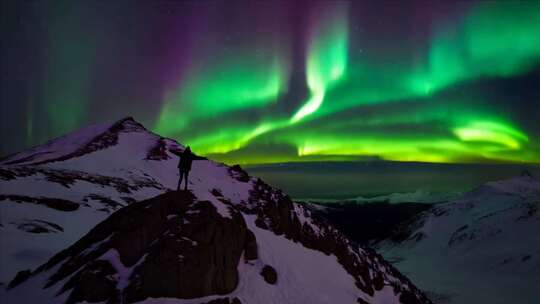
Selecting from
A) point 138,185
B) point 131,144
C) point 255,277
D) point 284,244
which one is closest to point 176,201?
point 255,277

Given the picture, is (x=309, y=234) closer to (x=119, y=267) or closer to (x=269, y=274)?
(x=269, y=274)

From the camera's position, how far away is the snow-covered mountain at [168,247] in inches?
1331

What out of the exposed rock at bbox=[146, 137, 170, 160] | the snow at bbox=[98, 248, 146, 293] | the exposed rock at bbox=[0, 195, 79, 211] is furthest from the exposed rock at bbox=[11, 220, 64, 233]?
the exposed rock at bbox=[146, 137, 170, 160]

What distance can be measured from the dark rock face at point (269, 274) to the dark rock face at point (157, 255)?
3.40 meters

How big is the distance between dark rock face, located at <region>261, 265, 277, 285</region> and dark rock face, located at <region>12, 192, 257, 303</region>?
3404 mm

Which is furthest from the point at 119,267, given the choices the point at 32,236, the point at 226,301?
the point at 32,236

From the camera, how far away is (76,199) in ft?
241

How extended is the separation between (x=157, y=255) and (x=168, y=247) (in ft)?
3.50

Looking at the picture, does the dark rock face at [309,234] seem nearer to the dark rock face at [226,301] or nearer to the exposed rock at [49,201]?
the dark rock face at [226,301]

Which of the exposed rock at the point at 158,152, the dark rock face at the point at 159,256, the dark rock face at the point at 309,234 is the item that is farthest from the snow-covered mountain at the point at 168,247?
the exposed rock at the point at 158,152

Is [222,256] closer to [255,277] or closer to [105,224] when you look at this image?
A: [255,277]

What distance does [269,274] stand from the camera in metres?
42.2

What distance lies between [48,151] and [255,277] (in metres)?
129

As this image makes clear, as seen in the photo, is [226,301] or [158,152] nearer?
[226,301]
